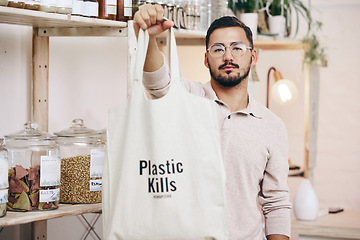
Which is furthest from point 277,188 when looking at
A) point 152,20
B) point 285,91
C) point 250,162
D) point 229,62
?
point 285,91

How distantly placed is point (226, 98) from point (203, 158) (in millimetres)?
436

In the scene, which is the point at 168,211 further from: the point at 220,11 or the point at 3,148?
the point at 220,11

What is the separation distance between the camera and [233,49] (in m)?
1.49

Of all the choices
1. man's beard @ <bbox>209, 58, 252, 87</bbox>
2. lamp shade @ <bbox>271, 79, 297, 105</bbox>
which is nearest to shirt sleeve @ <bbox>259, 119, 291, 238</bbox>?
man's beard @ <bbox>209, 58, 252, 87</bbox>

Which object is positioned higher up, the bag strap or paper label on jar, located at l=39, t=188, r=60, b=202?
the bag strap

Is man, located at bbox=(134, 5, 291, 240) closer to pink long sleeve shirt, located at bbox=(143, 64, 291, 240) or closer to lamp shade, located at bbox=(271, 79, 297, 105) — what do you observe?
pink long sleeve shirt, located at bbox=(143, 64, 291, 240)

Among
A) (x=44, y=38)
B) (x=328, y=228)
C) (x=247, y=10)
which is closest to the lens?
(x=44, y=38)

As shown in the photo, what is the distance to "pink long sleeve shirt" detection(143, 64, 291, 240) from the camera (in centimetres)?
146

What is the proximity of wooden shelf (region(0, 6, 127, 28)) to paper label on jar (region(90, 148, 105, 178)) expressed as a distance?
370 mm

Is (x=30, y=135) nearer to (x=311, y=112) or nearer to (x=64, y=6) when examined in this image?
(x=64, y=6)

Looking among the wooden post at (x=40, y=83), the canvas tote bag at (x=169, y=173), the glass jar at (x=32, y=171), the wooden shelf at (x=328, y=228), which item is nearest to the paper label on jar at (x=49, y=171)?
the glass jar at (x=32, y=171)

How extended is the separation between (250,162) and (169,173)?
16.0 inches

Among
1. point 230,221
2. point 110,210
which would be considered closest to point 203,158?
point 110,210

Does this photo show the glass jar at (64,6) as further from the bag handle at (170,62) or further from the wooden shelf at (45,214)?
the wooden shelf at (45,214)
